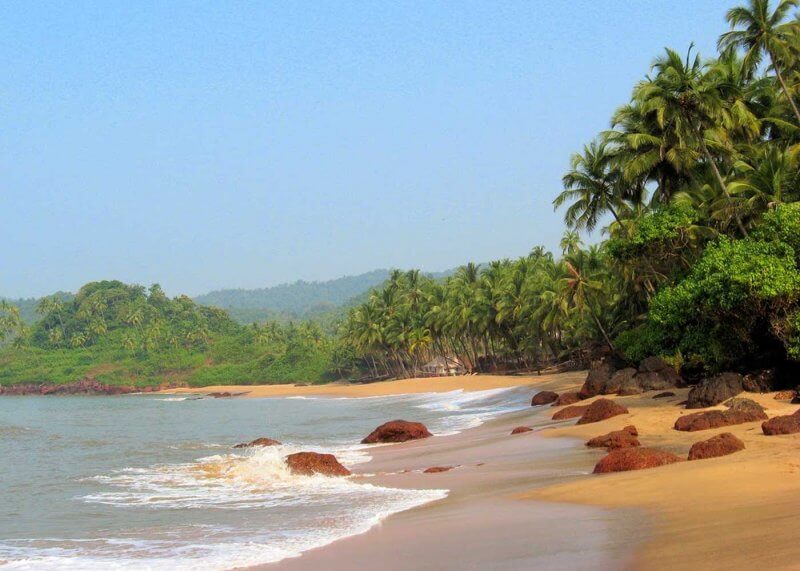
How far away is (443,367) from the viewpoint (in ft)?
308

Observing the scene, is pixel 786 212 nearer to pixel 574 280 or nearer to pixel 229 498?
pixel 229 498

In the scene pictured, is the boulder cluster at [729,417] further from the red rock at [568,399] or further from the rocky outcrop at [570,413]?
the red rock at [568,399]

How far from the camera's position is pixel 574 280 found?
151 feet

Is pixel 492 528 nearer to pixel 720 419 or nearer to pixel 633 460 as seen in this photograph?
pixel 633 460

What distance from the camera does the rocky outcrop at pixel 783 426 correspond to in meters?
14.5

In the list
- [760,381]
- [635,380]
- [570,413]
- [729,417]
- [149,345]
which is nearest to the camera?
[729,417]

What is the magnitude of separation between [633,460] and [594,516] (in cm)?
361

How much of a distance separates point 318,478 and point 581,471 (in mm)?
6389

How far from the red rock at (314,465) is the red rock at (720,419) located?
8010 millimetres

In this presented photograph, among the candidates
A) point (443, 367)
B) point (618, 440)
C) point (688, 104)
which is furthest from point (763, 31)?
point (443, 367)

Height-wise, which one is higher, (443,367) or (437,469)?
(443,367)

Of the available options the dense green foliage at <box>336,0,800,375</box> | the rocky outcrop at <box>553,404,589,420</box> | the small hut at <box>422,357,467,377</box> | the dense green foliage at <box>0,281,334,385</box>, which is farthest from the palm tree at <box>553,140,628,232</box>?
the dense green foliage at <box>0,281,334,385</box>

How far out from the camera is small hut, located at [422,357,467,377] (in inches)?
3524

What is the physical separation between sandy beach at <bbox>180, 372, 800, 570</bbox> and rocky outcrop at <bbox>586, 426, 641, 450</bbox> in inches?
12.5
